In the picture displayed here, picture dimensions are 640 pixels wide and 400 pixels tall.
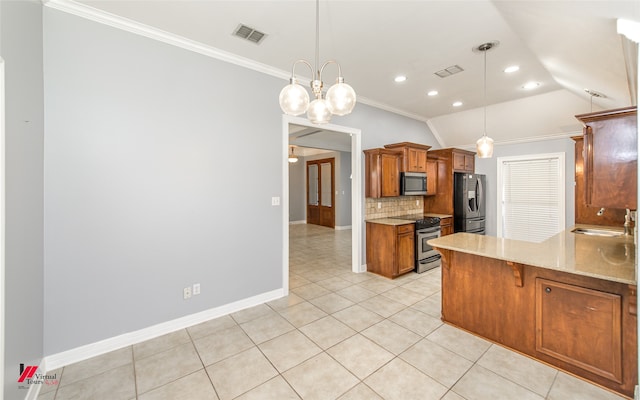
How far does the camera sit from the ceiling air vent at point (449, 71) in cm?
346

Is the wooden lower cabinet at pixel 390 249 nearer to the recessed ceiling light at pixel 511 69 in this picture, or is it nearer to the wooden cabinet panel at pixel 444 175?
the wooden cabinet panel at pixel 444 175

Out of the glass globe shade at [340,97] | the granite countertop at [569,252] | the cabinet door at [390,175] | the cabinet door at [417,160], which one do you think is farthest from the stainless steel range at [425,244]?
the glass globe shade at [340,97]

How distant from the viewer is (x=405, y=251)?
4.35m

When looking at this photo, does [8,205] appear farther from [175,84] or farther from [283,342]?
[283,342]

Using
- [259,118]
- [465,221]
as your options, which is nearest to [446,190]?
[465,221]

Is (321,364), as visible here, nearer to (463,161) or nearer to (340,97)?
(340,97)

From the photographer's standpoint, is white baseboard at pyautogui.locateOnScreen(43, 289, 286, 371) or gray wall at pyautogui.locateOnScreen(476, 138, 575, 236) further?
gray wall at pyautogui.locateOnScreen(476, 138, 575, 236)

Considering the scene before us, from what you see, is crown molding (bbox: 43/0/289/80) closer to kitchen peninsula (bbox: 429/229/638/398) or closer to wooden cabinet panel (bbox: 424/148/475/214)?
kitchen peninsula (bbox: 429/229/638/398)

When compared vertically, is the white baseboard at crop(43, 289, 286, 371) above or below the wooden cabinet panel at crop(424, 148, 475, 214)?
below

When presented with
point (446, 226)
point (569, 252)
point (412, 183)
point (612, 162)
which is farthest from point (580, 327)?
point (446, 226)

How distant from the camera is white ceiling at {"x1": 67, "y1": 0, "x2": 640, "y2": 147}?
81.7 inches

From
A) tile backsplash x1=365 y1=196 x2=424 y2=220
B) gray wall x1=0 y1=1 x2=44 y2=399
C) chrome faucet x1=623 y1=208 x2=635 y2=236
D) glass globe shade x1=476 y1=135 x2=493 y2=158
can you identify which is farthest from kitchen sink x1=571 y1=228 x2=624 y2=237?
gray wall x1=0 y1=1 x2=44 y2=399

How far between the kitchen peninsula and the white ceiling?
1.58 meters

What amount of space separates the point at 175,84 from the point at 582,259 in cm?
393
